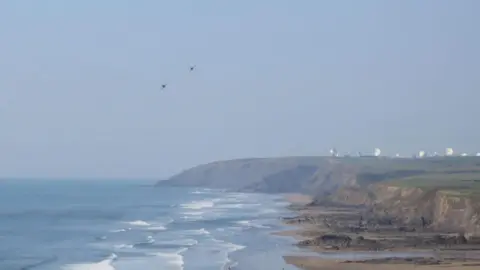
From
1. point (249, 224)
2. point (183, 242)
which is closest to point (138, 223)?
point (249, 224)

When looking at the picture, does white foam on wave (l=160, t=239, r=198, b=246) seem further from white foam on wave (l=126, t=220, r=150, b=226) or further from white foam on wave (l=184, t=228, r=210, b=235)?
white foam on wave (l=126, t=220, r=150, b=226)

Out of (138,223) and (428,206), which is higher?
(138,223)

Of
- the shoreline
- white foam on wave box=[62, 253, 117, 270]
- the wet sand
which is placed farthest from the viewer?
white foam on wave box=[62, 253, 117, 270]

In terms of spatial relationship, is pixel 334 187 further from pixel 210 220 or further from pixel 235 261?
pixel 235 261

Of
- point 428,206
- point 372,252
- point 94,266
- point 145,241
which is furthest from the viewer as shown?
point 428,206

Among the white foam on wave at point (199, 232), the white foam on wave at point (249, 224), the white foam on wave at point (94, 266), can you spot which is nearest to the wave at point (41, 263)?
the white foam on wave at point (94, 266)

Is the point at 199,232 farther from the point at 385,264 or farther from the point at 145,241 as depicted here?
the point at 385,264

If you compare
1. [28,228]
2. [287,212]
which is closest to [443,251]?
[28,228]

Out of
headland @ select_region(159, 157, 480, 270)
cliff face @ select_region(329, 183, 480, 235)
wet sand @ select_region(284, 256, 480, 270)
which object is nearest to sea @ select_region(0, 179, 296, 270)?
wet sand @ select_region(284, 256, 480, 270)

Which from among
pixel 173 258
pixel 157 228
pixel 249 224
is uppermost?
pixel 157 228
